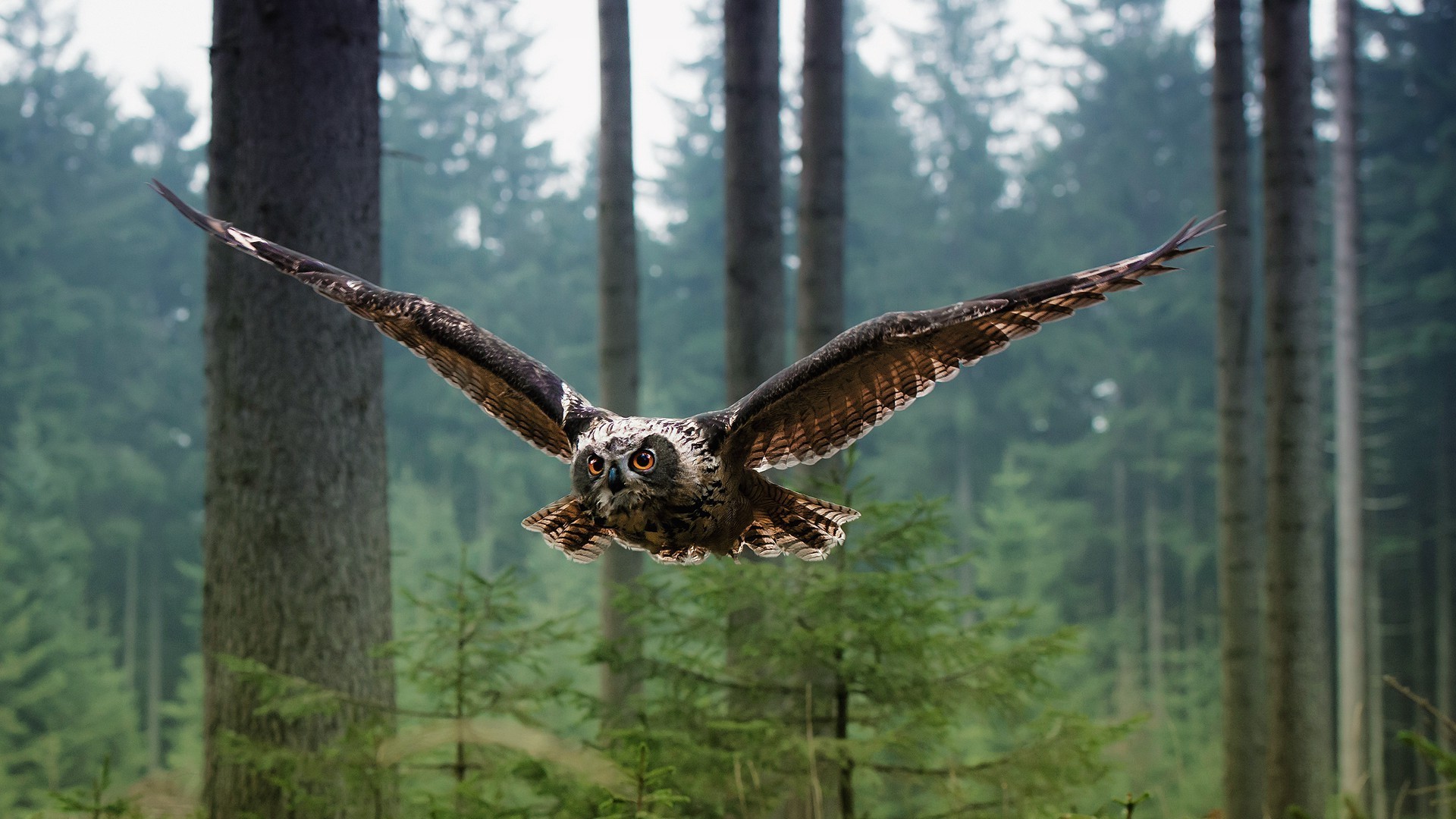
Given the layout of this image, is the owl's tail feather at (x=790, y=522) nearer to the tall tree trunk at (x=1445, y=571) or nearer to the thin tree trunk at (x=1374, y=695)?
the thin tree trunk at (x=1374, y=695)

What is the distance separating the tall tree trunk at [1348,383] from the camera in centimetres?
1086

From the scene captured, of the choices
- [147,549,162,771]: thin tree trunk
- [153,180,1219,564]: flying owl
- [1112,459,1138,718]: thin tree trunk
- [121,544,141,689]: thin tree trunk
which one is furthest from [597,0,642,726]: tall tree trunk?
[121,544,141,689]: thin tree trunk

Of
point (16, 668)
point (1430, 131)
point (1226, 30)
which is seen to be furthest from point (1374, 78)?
point (16, 668)

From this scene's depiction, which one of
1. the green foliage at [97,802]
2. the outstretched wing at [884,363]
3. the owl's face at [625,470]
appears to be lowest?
the green foliage at [97,802]

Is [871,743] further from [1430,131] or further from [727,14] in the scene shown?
[1430,131]

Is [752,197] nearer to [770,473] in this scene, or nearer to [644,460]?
[770,473]

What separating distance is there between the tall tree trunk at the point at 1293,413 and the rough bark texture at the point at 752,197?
3.24 metres

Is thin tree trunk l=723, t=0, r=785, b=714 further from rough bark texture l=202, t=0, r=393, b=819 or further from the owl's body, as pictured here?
the owl's body

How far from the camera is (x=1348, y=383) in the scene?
1166 centimetres

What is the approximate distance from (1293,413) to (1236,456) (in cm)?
85

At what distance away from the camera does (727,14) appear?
654 cm

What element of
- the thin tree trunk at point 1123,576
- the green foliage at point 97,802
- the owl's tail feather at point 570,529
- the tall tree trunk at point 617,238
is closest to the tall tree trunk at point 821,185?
the tall tree trunk at point 617,238

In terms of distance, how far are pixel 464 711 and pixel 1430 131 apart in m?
22.7

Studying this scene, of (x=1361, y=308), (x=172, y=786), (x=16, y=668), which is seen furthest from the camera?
(x=16, y=668)
